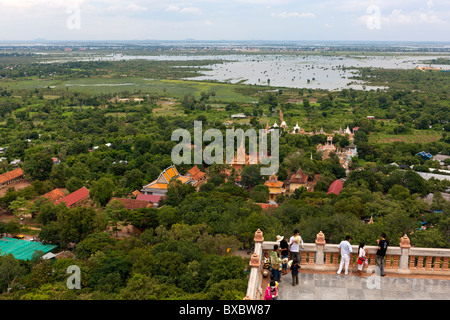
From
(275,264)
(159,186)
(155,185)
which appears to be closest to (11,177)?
(155,185)

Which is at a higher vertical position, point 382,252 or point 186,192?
point 382,252

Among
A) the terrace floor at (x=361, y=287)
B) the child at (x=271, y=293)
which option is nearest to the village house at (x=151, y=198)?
the terrace floor at (x=361, y=287)

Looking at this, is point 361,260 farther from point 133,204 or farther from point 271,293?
point 133,204

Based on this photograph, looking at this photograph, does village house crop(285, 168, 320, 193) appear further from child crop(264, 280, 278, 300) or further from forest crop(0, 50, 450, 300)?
child crop(264, 280, 278, 300)

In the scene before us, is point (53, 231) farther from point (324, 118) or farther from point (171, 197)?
point (324, 118)

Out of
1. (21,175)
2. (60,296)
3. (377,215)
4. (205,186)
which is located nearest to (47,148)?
(21,175)

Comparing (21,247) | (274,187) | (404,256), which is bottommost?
(21,247)

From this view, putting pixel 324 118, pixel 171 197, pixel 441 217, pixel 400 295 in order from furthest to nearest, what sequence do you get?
pixel 324 118 → pixel 171 197 → pixel 441 217 → pixel 400 295
